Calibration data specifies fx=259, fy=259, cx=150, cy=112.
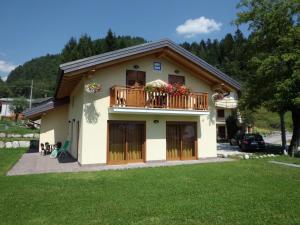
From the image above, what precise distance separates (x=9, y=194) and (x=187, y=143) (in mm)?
10108

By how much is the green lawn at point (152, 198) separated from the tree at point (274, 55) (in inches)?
325

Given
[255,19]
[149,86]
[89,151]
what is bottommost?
[89,151]

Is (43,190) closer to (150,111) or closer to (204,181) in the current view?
(204,181)

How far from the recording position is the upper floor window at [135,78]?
46.6ft

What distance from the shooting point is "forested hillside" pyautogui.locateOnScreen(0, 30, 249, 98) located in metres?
34.4

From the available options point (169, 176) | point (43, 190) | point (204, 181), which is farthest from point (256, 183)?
point (43, 190)

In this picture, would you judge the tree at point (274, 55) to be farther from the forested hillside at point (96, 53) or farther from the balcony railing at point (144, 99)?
the balcony railing at point (144, 99)

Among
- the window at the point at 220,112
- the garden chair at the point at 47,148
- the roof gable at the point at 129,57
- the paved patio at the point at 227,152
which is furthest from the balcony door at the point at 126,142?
the window at the point at 220,112

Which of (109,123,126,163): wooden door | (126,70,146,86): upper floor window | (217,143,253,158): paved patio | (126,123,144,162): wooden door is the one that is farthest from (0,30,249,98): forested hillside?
(109,123,126,163): wooden door

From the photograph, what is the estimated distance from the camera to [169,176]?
10016mm

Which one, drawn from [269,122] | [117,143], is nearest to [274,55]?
[117,143]

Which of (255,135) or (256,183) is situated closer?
(256,183)

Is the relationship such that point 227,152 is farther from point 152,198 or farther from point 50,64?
point 50,64

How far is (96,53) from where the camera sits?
48.6 meters
